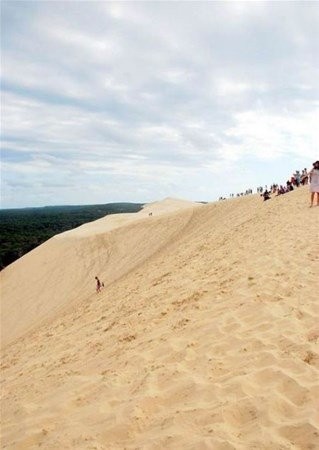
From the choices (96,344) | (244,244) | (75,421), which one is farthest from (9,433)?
(244,244)

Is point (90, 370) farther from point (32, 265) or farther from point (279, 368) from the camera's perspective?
point (32, 265)

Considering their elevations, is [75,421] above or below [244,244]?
below

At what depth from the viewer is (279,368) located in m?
4.48

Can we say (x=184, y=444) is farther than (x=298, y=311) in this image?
No

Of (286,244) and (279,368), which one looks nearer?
(279,368)

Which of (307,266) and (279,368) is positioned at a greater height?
(307,266)

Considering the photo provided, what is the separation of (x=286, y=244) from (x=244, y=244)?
1950 millimetres

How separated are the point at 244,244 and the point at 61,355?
625 cm

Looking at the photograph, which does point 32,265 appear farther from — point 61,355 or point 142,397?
point 142,397

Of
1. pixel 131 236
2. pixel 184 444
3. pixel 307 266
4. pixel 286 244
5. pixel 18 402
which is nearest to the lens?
pixel 184 444

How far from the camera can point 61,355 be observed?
300 inches

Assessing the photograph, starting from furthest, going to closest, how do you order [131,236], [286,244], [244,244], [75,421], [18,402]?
[131,236] → [244,244] → [286,244] → [18,402] → [75,421]

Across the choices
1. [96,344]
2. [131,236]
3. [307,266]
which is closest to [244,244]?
[307,266]

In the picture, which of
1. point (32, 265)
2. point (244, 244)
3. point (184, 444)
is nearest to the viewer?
point (184, 444)
